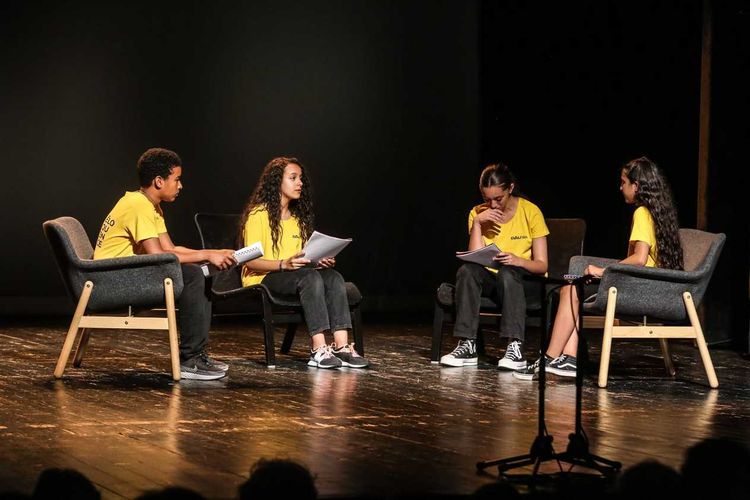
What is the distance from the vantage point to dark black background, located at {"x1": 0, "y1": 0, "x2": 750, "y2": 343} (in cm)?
837

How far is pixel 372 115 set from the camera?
10.4 metres

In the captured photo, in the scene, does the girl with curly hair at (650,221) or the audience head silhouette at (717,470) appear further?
the girl with curly hair at (650,221)

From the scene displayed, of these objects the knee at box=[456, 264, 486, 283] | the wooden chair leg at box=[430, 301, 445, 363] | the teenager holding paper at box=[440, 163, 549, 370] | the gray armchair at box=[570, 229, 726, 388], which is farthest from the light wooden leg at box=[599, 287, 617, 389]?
the wooden chair leg at box=[430, 301, 445, 363]

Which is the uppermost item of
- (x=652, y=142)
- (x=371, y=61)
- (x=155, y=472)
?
(x=371, y=61)

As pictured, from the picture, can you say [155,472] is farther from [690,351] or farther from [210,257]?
[690,351]

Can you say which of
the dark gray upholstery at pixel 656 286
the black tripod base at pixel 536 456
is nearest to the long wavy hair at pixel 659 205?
the dark gray upholstery at pixel 656 286

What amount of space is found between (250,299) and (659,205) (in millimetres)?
2190

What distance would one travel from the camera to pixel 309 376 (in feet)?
19.3

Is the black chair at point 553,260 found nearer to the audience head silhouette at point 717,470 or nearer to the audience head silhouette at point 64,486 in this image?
the audience head silhouette at point 717,470

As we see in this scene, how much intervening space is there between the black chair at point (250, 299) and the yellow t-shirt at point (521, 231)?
859 millimetres

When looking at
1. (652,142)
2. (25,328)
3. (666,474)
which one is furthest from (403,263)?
(666,474)

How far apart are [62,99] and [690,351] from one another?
5195 millimetres

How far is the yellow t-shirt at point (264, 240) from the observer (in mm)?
6438

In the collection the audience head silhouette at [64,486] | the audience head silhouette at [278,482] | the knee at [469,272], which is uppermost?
the knee at [469,272]
